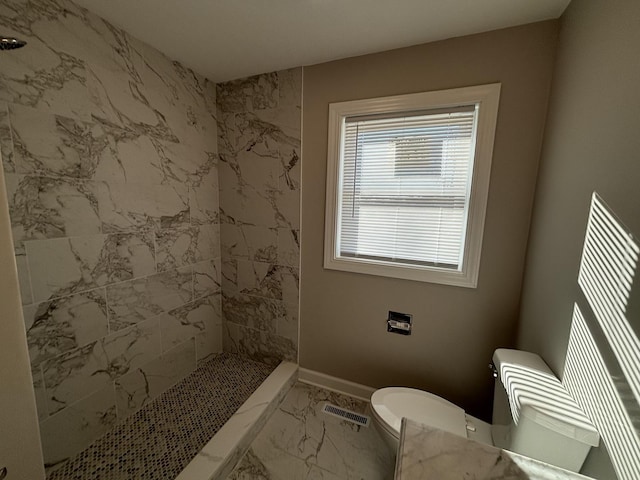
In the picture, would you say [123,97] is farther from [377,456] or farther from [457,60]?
[377,456]

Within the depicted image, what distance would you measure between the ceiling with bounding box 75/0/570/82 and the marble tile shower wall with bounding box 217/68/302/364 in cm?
32

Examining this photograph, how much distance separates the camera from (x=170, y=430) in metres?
1.54

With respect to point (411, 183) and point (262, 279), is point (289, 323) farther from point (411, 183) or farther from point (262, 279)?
point (411, 183)

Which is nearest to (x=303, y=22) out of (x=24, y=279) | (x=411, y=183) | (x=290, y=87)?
(x=290, y=87)

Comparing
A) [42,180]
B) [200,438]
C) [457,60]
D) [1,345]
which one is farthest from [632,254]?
[42,180]

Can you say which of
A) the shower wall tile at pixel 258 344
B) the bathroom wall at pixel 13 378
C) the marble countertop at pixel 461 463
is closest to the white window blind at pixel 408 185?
the shower wall tile at pixel 258 344

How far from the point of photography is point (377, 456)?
4.83 feet

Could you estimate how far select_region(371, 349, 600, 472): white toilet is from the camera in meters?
0.83

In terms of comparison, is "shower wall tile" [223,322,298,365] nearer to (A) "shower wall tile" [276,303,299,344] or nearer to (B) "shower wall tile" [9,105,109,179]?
(A) "shower wall tile" [276,303,299,344]

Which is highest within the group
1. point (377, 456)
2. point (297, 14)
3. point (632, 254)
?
point (297, 14)

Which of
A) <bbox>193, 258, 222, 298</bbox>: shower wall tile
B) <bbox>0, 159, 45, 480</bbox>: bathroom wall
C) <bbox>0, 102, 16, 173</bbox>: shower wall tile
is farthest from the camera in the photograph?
<bbox>193, 258, 222, 298</bbox>: shower wall tile

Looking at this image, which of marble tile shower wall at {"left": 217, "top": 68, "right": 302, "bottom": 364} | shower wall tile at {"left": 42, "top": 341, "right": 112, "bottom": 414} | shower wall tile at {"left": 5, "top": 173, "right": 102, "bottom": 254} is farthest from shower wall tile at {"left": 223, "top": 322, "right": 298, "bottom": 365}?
shower wall tile at {"left": 5, "top": 173, "right": 102, "bottom": 254}

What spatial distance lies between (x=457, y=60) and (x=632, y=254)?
1283 millimetres

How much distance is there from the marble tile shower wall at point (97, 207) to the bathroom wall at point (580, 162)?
84.6 inches
